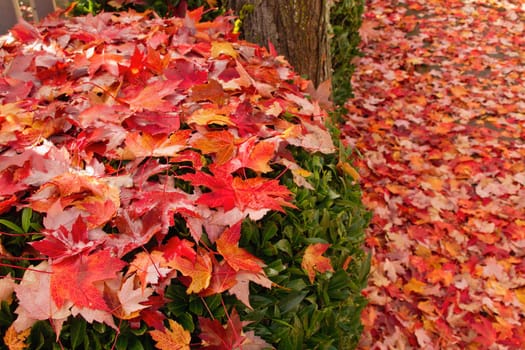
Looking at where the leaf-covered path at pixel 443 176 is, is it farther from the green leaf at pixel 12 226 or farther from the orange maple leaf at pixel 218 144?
the green leaf at pixel 12 226

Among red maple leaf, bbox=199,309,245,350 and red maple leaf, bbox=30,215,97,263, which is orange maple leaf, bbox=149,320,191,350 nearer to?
red maple leaf, bbox=199,309,245,350

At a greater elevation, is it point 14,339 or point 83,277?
point 83,277

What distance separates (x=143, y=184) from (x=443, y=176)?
2770mm

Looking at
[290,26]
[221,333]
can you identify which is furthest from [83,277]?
[290,26]

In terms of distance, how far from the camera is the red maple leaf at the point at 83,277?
1026 millimetres

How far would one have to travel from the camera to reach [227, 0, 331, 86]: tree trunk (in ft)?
8.34

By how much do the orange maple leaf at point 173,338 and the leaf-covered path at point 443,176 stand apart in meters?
1.38

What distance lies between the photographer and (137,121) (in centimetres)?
147

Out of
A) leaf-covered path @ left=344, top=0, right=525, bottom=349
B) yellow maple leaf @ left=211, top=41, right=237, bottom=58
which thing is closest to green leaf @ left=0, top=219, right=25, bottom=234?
yellow maple leaf @ left=211, top=41, right=237, bottom=58

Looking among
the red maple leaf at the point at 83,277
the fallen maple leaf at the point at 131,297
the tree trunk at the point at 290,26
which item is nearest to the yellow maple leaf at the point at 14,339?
the red maple leaf at the point at 83,277

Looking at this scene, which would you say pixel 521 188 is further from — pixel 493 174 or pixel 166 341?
pixel 166 341

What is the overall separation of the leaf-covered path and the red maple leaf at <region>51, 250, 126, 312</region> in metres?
A: 1.57

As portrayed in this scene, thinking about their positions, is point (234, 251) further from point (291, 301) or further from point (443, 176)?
point (443, 176)

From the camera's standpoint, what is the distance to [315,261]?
4.56ft
